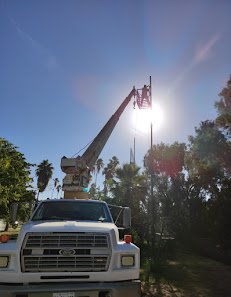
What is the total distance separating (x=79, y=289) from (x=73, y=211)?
192 cm

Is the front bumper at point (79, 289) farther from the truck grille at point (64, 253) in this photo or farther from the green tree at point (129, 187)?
the green tree at point (129, 187)

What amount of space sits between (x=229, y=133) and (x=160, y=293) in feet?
62.9

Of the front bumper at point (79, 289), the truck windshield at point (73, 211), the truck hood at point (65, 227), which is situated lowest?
the front bumper at point (79, 289)

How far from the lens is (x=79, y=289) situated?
10.6ft

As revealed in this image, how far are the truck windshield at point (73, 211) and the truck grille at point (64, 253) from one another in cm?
90

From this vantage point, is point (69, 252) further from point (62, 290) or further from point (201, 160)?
point (201, 160)

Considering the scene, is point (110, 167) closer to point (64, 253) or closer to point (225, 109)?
point (225, 109)

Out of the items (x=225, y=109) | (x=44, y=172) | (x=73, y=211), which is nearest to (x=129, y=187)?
(x=225, y=109)

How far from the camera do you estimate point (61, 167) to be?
12.9 m

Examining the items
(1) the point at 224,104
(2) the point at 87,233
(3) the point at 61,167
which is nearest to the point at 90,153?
(3) the point at 61,167

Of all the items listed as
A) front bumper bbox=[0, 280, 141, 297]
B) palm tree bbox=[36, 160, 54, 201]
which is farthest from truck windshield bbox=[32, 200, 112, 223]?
palm tree bbox=[36, 160, 54, 201]

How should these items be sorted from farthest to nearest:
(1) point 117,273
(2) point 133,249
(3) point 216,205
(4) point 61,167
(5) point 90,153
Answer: (3) point 216,205 → (5) point 90,153 → (4) point 61,167 → (2) point 133,249 → (1) point 117,273

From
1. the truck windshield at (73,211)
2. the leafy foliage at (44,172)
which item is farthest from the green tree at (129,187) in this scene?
the leafy foliage at (44,172)

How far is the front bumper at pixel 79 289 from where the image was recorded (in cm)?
315
